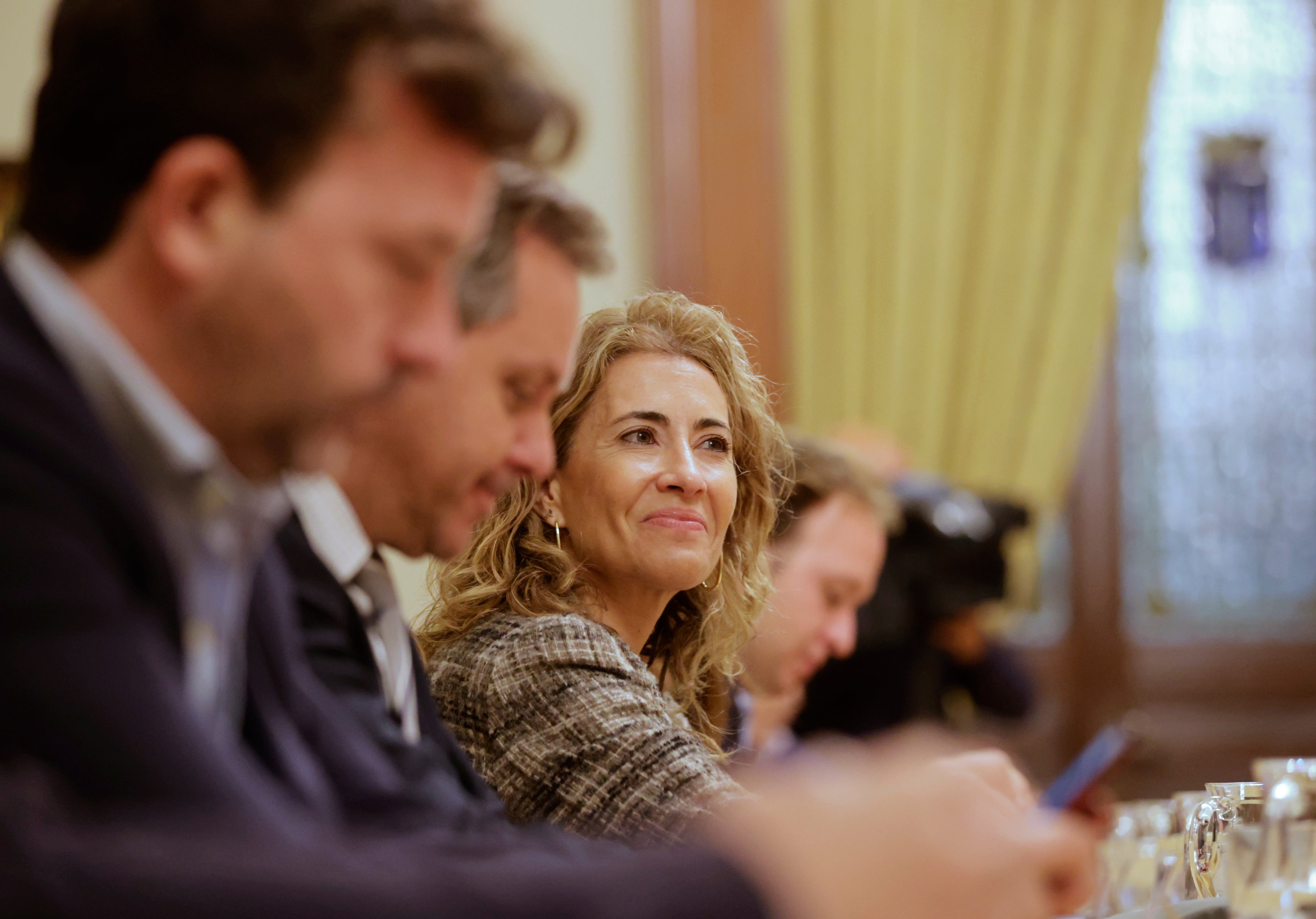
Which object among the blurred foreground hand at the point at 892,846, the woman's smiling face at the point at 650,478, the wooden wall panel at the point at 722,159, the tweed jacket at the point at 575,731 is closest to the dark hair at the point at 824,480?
the woman's smiling face at the point at 650,478

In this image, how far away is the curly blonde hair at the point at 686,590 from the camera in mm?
1620

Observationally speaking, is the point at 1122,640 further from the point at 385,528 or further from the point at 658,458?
the point at 385,528

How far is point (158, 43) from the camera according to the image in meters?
0.73

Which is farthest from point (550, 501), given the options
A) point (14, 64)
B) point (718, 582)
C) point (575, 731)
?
point (14, 64)

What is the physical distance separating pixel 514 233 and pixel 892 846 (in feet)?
1.96

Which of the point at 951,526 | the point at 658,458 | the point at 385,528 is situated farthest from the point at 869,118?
the point at 385,528

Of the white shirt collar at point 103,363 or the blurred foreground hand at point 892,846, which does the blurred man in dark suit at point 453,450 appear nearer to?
the white shirt collar at point 103,363

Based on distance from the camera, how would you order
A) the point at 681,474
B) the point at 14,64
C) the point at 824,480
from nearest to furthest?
the point at 681,474 < the point at 824,480 < the point at 14,64

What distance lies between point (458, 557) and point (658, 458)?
276mm

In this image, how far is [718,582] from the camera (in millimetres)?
1824

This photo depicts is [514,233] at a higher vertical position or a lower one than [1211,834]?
higher

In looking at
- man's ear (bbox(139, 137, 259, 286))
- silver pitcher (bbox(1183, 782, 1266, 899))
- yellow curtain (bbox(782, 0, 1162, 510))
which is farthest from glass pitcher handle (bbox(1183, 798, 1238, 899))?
yellow curtain (bbox(782, 0, 1162, 510))

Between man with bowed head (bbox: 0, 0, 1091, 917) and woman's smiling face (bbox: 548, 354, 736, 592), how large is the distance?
0.76 metres

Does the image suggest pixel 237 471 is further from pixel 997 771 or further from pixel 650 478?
pixel 650 478
